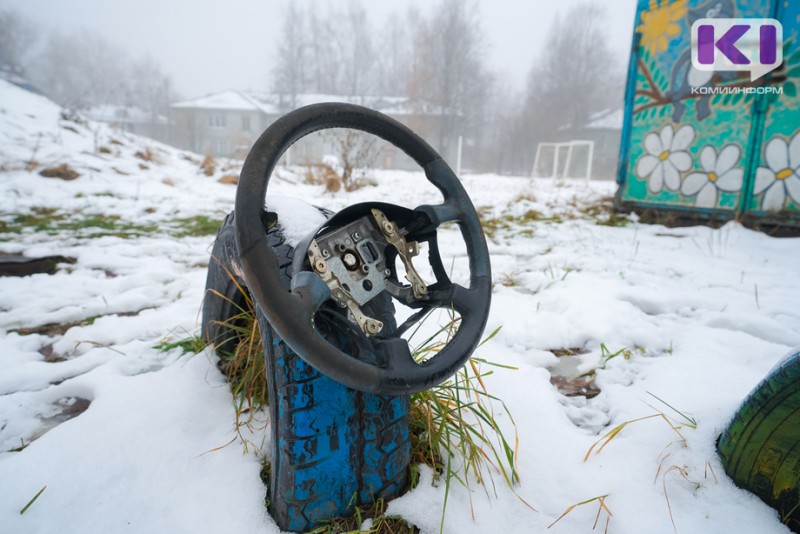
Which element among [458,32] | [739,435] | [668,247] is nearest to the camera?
[739,435]

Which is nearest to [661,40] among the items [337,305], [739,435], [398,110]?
[739,435]

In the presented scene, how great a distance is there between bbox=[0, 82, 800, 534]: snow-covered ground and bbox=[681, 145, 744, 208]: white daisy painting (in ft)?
3.02

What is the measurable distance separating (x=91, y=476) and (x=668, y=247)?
3965 millimetres

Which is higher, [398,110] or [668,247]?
[398,110]

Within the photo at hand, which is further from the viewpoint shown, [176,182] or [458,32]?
[458,32]

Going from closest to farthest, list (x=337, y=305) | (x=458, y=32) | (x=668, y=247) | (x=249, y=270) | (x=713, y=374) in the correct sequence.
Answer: (x=249, y=270) < (x=337, y=305) < (x=713, y=374) < (x=668, y=247) < (x=458, y=32)

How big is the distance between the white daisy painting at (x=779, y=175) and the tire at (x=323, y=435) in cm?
459

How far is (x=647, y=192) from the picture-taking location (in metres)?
4.59

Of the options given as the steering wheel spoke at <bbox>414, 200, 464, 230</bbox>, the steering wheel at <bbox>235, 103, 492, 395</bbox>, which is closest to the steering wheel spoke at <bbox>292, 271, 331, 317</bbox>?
the steering wheel at <bbox>235, 103, 492, 395</bbox>

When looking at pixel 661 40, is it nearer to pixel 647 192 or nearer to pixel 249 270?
pixel 647 192

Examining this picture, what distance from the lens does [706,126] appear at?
4.05 meters

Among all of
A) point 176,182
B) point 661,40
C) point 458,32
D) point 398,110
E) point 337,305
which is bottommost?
point 337,305

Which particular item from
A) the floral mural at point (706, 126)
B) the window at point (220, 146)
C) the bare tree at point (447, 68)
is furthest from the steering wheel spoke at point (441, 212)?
the window at point (220, 146)

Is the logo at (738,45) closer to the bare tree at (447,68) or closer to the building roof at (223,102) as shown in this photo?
the bare tree at (447,68)
